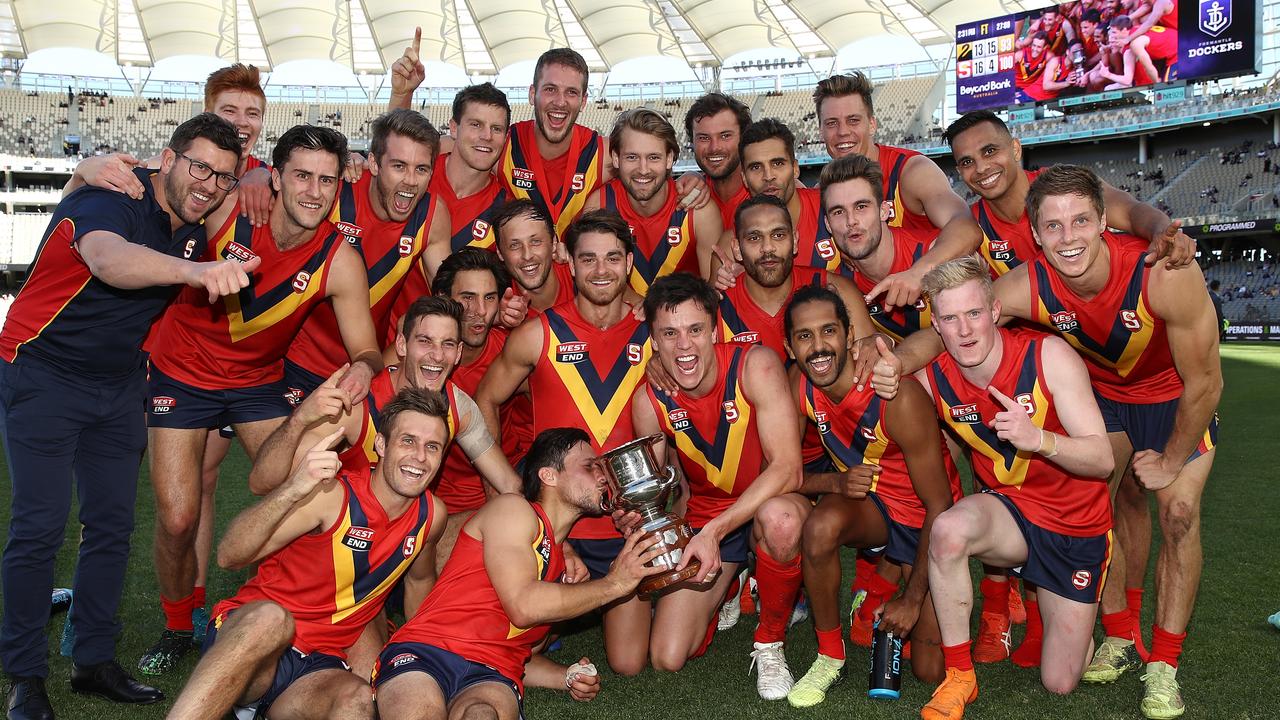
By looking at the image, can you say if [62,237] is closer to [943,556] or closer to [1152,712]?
[943,556]

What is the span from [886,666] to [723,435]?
1.39 m

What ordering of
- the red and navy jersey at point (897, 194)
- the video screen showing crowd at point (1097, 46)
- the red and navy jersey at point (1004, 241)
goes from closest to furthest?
the red and navy jersey at point (1004, 241) → the red and navy jersey at point (897, 194) → the video screen showing crowd at point (1097, 46)

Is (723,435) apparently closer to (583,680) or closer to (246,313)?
(583,680)

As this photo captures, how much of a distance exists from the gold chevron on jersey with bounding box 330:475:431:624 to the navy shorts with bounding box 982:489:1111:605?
2.89 meters

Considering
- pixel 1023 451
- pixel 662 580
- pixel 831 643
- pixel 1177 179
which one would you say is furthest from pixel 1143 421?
pixel 1177 179

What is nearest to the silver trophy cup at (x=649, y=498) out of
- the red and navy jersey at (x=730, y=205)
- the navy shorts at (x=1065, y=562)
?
the navy shorts at (x=1065, y=562)

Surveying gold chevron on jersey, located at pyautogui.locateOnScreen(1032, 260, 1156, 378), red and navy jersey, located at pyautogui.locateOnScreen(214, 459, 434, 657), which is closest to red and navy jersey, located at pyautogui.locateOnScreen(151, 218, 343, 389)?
red and navy jersey, located at pyautogui.locateOnScreen(214, 459, 434, 657)

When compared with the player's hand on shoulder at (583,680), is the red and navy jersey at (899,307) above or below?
above

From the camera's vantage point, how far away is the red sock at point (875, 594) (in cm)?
528

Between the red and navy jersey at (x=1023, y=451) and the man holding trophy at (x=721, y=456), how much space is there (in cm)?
81

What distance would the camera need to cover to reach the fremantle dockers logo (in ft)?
114

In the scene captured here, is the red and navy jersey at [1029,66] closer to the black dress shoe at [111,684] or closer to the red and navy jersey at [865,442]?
the red and navy jersey at [865,442]

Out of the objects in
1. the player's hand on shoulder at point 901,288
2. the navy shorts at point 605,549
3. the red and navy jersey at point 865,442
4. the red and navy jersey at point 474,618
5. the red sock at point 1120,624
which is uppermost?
the player's hand on shoulder at point 901,288

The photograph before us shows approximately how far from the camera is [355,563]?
Result: 4.03 metres
